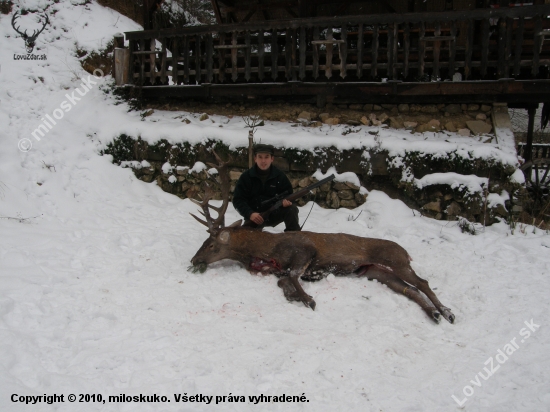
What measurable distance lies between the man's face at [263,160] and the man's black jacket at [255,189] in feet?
0.50

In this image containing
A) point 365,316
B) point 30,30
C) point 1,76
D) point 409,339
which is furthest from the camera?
point 30,30

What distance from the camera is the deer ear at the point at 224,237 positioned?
5396 millimetres

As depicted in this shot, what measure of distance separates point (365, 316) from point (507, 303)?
1689mm

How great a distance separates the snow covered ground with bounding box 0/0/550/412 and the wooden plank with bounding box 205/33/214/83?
1.80 meters

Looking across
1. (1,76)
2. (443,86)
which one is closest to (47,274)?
(1,76)

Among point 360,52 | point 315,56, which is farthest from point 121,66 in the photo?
point 360,52

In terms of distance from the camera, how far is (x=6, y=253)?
4.86m

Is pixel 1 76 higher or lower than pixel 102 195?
higher

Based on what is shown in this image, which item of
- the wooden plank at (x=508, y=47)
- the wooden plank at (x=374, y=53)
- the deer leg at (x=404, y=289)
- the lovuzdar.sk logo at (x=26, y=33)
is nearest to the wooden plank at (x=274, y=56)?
the wooden plank at (x=374, y=53)

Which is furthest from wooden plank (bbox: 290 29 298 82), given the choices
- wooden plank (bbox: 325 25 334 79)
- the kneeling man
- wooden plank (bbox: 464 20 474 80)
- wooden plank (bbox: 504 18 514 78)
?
wooden plank (bbox: 504 18 514 78)

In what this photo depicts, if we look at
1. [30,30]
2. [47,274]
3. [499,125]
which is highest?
[30,30]

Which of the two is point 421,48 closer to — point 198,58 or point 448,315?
point 198,58

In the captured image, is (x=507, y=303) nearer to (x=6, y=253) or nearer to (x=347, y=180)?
(x=347, y=180)

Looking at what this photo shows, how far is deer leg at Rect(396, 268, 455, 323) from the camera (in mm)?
4434
